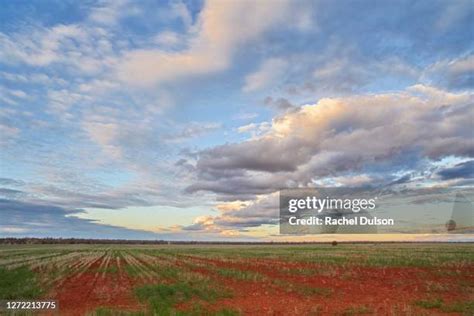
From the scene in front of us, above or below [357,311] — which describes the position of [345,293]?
above

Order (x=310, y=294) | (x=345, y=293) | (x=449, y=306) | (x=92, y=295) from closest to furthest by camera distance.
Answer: (x=449, y=306)
(x=92, y=295)
(x=310, y=294)
(x=345, y=293)

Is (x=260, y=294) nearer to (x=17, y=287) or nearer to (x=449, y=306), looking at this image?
(x=449, y=306)

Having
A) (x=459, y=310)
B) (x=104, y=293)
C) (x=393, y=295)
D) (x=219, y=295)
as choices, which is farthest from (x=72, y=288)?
(x=459, y=310)

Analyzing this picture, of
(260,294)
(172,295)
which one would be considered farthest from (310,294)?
(172,295)

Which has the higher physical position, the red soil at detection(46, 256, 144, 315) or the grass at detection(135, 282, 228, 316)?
the grass at detection(135, 282, 228, 316)

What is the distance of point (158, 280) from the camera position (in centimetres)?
2866

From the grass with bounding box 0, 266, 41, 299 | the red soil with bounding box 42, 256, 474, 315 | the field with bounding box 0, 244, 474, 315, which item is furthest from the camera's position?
the grass with bounding box 0, 266, 41, 299

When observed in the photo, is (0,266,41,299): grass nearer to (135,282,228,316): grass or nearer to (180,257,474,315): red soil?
(135,282,228,316): grass

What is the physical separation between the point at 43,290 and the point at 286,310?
13840mm

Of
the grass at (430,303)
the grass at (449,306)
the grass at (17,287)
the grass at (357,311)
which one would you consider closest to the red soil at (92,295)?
the grass at (17,287)

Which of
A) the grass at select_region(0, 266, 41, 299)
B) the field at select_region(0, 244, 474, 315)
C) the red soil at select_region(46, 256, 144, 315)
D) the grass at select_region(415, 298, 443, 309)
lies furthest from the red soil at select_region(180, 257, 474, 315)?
the grass at select_region(0, 266, 41, 299)

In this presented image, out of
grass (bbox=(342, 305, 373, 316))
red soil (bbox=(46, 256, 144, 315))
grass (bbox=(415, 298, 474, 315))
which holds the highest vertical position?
grass (bbox=(415, 298, 474, 315))

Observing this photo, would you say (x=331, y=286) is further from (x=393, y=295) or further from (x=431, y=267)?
(x=431, y=267)

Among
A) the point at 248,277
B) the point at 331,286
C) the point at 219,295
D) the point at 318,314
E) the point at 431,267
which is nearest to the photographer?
the point at 318,314
